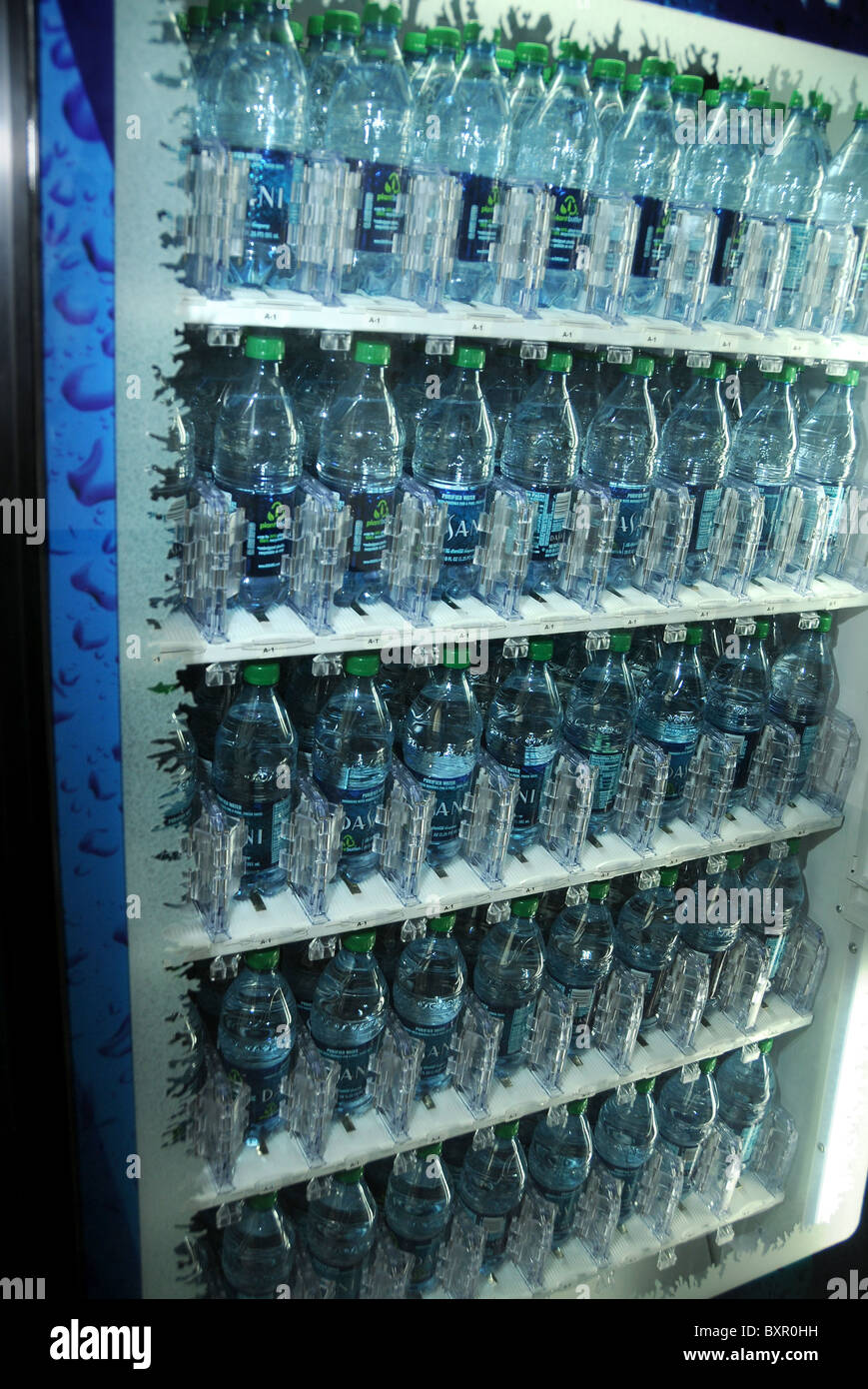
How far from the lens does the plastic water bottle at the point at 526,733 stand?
214 cm

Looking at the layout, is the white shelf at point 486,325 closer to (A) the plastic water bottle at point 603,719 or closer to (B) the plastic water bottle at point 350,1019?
(A) the plastic water bottle at point 603,719

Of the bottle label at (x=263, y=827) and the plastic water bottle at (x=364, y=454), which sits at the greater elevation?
the plastic water bottle at (x=364, y=454)

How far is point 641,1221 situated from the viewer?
2549mm

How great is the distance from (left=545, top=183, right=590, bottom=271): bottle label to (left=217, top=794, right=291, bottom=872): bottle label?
1.00 metres

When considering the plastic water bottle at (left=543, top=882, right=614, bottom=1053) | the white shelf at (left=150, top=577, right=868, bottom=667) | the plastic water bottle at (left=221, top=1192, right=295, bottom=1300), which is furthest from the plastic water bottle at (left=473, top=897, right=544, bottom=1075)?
the white shelf at (left=150, top=577, right=868, bottom=667)

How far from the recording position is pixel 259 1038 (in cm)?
206

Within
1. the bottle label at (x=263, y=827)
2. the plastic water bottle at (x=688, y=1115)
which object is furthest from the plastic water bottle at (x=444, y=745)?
the plastic water bottle at (x=688, y=1115)

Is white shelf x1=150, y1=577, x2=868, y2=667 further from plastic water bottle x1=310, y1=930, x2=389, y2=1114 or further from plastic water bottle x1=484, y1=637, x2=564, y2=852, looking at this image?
plastic water bottle x1=310, y1=930, x2=389, y2=1114

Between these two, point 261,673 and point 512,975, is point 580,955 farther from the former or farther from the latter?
point 261,673

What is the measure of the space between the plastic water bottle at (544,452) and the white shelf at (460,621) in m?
0.08
